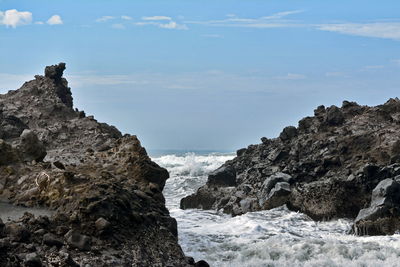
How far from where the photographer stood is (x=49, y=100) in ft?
112

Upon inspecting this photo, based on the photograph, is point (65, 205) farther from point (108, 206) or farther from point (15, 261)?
point (15, 261)

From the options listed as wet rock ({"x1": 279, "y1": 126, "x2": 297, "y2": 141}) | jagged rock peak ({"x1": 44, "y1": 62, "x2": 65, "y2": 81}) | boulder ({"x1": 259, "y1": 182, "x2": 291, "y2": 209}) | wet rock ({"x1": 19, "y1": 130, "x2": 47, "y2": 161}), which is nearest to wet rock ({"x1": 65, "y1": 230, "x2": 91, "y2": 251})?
wet rock ({"x1": 19, "y1": 130, "x2": 47, "y2": 161})

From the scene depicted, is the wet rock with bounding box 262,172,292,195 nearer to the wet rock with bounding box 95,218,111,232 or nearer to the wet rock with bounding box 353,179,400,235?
the wet rock with bounding box 353,179,400,235

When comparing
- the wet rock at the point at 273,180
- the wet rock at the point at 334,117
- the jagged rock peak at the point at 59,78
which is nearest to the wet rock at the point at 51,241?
the wet rock at the point at 273,180

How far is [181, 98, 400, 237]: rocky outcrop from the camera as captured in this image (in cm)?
2455

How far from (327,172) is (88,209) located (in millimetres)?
17807

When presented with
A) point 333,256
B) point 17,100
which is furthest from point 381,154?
point 17,100

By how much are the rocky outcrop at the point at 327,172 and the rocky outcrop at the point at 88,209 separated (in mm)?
7877

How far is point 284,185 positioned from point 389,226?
7.10 metres

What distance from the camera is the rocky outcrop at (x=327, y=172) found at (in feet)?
80.5

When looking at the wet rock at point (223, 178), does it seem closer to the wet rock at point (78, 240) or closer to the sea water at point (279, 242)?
the sea water at point (279, 242)

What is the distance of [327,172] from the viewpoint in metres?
29.1

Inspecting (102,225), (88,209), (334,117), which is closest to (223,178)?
(334,117)

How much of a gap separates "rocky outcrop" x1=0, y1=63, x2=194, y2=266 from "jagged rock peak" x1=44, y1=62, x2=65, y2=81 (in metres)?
13.2
